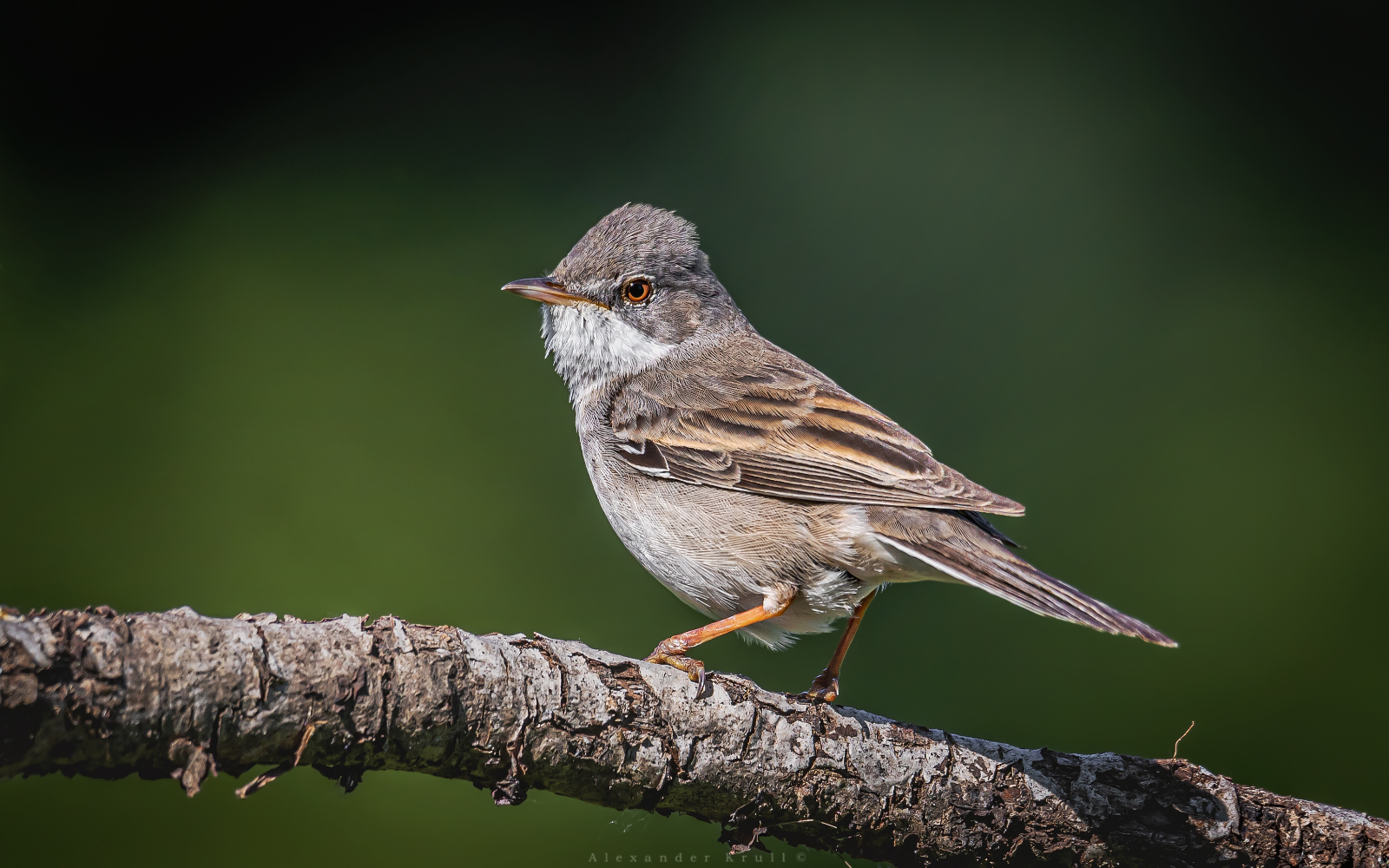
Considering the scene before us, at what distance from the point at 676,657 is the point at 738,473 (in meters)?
0.81

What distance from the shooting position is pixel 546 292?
14.4ft

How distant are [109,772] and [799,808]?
70.0 inches

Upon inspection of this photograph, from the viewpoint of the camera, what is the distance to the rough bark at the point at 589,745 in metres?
1.80

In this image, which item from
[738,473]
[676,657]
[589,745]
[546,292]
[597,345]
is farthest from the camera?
[597,345]

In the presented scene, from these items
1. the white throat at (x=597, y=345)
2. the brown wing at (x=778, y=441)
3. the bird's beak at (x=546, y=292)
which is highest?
the bird's beak at (x=546, y=292)

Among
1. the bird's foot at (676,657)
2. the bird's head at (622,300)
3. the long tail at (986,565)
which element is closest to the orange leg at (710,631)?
the bird's foot at (676,657)

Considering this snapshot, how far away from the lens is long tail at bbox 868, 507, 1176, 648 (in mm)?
2684

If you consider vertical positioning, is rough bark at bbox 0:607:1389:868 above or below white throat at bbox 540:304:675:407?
below

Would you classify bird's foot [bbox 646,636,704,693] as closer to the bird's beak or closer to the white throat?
the white throat

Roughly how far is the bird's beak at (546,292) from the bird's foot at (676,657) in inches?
71.2

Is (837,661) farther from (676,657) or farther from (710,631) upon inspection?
(676,657)

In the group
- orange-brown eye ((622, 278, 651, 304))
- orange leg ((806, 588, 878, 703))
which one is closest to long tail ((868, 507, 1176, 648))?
orange leg ((806, 588, 878, 703))

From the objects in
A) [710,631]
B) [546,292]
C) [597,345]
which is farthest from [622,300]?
[710,631]

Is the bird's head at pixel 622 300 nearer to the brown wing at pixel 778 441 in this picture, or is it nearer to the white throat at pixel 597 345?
the white throat at pixel 597 345
